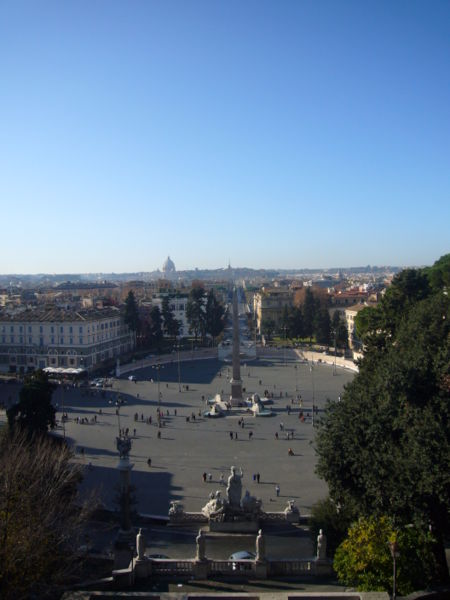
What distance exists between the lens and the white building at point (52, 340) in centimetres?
5278

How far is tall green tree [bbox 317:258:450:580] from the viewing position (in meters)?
13.2

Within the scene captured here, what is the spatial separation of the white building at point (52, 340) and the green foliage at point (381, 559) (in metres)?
41.9

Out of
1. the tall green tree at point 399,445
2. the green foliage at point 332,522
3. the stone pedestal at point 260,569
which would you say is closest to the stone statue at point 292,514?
the green foliage at point 332,522

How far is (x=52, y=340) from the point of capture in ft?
176

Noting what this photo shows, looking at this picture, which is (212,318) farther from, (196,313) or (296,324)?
(296,324)

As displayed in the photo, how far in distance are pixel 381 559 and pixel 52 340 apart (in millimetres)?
45125

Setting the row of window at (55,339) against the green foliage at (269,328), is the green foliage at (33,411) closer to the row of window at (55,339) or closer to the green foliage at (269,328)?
the row of window at (55,339)

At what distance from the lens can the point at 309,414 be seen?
36.4 meters

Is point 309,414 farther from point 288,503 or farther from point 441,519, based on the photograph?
point 441,519

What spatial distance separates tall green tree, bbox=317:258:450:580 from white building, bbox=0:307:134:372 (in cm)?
3877

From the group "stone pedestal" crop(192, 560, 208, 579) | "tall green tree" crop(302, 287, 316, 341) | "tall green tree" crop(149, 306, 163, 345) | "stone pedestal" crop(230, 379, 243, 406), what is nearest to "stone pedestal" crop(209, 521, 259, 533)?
"stone pedestal" crop(192, 560, 208, 579)

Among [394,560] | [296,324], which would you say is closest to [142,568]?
[394,560]

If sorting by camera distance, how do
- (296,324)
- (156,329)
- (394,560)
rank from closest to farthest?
(394,560), (156,329), (296,324)

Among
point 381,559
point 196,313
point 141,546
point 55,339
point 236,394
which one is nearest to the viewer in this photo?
point 381,559
